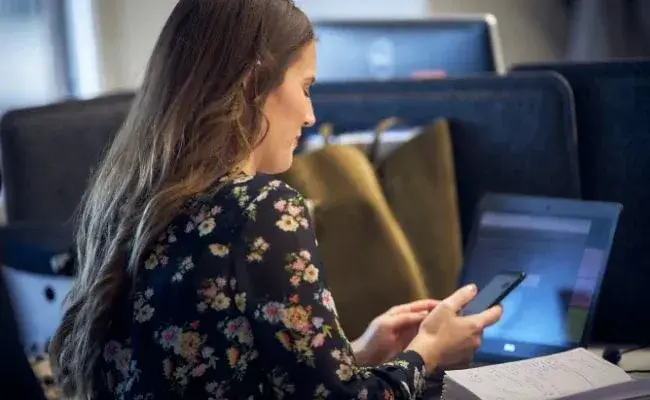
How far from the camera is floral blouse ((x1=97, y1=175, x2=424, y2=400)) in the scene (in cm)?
95

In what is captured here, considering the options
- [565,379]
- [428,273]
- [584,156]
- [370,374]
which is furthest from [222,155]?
[584,156]

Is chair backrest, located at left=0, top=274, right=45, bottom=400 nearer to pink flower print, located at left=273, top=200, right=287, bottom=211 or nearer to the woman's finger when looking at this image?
pink flower print, located at left=273, top=200, right=287, bottom=211

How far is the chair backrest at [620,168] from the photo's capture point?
146 centimetres

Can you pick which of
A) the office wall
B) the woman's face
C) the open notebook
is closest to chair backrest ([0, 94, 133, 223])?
the woman's face

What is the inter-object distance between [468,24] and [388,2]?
1599 millimetres

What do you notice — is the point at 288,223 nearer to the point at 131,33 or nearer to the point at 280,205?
the point at 280,205

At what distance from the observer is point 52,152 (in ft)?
5.38

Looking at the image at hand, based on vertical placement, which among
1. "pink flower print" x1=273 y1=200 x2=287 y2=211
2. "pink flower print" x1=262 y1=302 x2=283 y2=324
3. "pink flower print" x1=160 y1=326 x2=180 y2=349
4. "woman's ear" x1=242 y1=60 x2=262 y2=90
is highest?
"woman's ear" x1=242 y1=60 x2=262 y2=90

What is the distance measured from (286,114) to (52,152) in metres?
0.70

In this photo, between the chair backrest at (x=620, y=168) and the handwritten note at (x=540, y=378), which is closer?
the handwritten note at (x=540, y=378)

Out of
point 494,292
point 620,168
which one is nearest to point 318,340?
point 494,292

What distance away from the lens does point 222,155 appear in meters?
1.03

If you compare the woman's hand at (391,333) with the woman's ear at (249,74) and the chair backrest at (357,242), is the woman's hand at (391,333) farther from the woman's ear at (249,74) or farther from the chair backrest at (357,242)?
the woman's ear at (249,74)

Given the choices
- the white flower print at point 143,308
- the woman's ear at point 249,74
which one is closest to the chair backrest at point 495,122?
Result: the woman's ear at point 249,74
